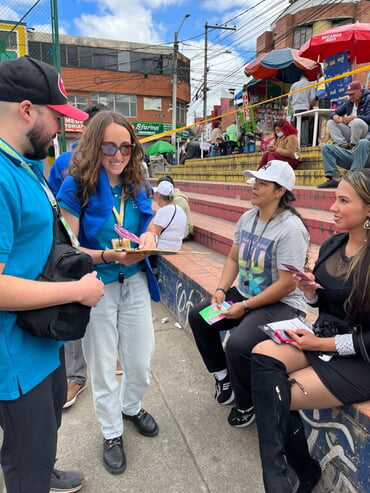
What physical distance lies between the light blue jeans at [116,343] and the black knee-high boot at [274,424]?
2.47 ft

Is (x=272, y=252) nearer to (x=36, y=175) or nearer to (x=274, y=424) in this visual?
(x=274, y=424)

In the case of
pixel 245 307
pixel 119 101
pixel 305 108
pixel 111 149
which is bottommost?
pixel 245 307

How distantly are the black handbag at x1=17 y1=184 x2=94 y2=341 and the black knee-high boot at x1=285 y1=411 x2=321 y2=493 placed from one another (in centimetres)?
120

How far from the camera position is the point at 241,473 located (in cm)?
192

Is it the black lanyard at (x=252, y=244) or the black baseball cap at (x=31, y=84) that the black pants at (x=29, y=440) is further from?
the black lanyard at (x=252, y=244)

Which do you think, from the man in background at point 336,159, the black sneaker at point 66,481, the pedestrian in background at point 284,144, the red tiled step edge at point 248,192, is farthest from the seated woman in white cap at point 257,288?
the pedestrian in background at point 284,144

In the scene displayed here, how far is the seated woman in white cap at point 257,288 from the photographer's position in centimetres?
210

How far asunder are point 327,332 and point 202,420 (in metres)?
1.13

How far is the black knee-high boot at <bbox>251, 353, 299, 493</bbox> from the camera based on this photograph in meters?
1.57

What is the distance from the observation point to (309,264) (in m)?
3.05

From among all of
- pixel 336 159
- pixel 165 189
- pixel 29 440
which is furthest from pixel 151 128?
pixel 29 440

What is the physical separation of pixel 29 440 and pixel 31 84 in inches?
49.3

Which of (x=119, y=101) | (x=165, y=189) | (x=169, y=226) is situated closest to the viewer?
(x=169, y=226)

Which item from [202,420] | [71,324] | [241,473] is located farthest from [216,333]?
[71,324]
